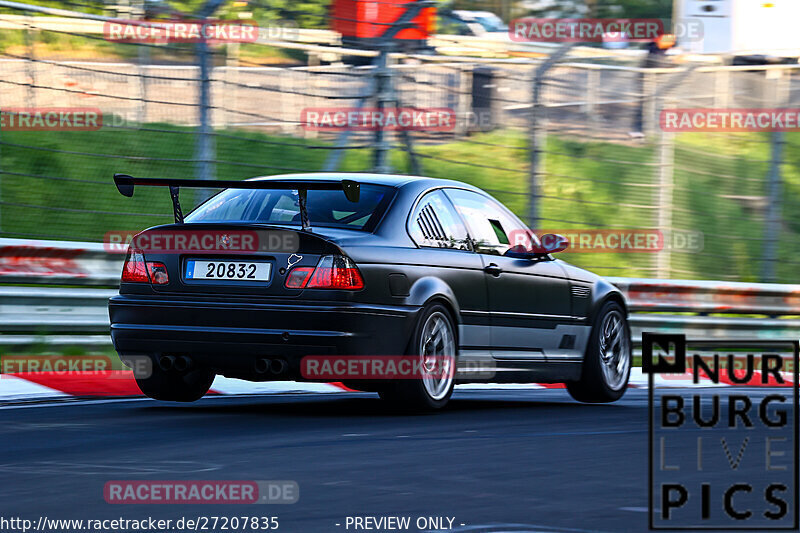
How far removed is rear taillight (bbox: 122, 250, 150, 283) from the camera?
836 centimetres

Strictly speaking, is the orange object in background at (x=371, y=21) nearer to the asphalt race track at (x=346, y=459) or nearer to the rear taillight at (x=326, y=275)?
the asphalt race track at (x=346, y=459)

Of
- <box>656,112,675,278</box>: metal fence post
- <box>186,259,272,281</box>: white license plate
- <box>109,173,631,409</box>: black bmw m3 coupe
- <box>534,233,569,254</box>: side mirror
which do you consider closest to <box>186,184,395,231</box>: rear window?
<box>109,173,631,409</box>: black bmw m3 coupe

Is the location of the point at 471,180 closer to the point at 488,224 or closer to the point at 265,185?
the point at 488,224

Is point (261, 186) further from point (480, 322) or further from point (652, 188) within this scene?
point (652, 188)

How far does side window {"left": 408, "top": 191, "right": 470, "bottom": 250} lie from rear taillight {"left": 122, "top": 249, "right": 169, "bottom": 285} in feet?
4.51

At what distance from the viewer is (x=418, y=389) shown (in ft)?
27.5

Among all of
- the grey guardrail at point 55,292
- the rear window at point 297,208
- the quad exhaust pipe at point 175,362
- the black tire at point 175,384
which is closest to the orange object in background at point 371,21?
the grey guardrail at point 55,292

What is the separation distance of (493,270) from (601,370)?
1407mm

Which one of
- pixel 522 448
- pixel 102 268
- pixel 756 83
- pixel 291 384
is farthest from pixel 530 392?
pixel 756 83

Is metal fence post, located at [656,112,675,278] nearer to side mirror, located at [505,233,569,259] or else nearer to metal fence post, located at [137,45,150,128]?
metal fence post, located at [137,45,150,128]

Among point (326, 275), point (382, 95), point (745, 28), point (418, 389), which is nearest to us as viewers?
point (326, 275)

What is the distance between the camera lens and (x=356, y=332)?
8.01 meters

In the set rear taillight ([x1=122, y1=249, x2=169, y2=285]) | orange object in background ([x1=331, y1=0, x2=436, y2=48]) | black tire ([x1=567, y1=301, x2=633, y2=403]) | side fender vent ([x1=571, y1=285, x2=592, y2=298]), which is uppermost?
orange object in background ([x1=331, y1=0, x2=436, y2=48])

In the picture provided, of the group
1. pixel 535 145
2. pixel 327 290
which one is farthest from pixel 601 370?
pixel 535 145
